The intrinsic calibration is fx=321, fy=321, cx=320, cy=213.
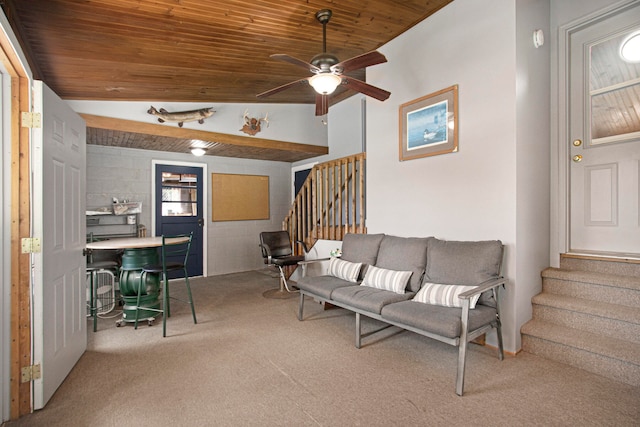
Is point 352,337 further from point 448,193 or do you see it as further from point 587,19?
point 587,19

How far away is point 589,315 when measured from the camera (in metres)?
2.57

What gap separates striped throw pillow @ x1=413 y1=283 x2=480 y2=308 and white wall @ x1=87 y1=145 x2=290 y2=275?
178 inches

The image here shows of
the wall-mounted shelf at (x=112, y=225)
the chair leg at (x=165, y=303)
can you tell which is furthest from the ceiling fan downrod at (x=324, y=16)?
the wall-mounted shelf at (x=112, y=225)

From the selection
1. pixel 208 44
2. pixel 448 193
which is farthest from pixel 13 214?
pixel 448 193

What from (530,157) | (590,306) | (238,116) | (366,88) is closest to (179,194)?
(238,116)

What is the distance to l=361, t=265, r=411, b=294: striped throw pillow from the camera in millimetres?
2988

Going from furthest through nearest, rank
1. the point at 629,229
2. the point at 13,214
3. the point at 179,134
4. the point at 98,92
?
the point at 179,134 → the point at 98,92 → the point at 629,229 → the point at 13,214

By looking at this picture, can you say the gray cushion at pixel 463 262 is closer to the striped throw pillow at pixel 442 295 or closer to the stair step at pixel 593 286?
the striped throw pillow at pixel 442 295

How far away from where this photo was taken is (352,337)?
10.2ft

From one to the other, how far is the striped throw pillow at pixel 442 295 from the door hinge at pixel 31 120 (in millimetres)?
3002

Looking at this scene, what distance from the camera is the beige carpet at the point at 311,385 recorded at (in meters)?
1.90

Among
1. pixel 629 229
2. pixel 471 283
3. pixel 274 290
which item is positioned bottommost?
pixel 274 290

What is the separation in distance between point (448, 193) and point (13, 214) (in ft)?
11.1

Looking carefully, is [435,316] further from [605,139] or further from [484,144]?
[605,139]
